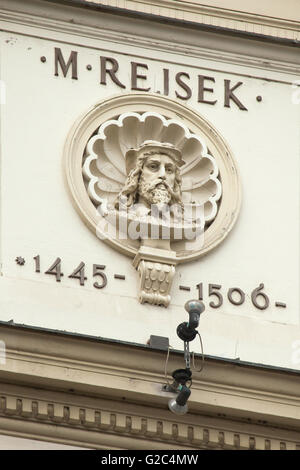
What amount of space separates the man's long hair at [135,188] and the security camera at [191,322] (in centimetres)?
199

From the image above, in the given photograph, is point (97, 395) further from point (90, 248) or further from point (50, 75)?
point (50, 75)

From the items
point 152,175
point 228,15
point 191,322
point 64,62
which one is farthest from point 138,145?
point 191,322

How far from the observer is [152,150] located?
2753 centimetres

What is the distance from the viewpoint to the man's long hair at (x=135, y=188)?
90.1 ft

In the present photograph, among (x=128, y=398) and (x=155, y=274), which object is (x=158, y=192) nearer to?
(x=155, y=274)

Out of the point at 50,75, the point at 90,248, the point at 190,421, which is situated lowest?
the point at 190,421

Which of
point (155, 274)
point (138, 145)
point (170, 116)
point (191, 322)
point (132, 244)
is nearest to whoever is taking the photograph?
point (191, 322)

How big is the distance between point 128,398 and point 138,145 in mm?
3002

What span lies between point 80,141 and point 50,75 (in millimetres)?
793

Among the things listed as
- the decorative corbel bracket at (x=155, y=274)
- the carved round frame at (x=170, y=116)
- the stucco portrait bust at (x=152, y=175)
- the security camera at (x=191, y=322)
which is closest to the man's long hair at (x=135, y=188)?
the stucco portrait bust at (x=152, y=175)

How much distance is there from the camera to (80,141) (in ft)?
90.9

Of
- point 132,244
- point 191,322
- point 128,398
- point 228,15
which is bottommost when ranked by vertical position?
point 128,398

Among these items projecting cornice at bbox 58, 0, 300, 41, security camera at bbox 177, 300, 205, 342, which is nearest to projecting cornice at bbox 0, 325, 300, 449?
security camera at bbox 177, 300, 205, 342

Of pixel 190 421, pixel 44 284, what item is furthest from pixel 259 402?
pixel 44 284
